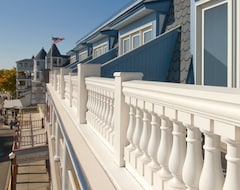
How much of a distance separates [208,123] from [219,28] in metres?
4.44

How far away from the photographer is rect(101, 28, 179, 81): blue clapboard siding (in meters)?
6.87

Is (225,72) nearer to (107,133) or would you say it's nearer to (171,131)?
(107,133)

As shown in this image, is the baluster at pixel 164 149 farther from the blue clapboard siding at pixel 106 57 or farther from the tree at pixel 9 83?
the tree at pixel 9 83

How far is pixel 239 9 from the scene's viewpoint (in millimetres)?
4504

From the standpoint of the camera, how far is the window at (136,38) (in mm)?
8359

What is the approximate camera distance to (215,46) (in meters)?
5.29

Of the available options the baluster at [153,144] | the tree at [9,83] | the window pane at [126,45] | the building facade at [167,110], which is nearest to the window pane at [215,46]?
the building facade at [167,110]

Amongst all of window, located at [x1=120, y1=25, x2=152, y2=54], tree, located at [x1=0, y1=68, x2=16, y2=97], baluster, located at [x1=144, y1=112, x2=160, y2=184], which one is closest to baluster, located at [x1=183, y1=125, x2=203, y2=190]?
baluster, located at [x1=144, y1=112, x2=160, y2=184]

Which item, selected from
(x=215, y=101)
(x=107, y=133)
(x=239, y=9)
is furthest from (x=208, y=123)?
(x=239, y=9)

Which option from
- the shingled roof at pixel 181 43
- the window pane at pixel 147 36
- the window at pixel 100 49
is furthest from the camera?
the window at pixel 100 49

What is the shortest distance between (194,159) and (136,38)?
26.4ft

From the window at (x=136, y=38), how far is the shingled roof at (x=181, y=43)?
41.5 inches

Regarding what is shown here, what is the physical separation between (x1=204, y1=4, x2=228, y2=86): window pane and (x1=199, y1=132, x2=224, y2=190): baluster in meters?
4.09

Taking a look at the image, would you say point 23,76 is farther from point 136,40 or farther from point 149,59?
point 149,59
